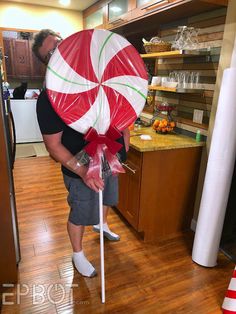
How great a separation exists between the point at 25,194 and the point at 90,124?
1.87m

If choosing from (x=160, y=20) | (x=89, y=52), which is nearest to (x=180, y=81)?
(x=160, y=20)

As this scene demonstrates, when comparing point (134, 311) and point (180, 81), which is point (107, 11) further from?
point (134, 311)

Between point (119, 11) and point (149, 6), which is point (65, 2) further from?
point (149, 6)

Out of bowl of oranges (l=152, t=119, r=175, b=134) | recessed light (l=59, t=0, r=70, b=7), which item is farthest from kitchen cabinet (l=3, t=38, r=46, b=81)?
bowl of oranges (l=152, t=119, r=175, b=134)

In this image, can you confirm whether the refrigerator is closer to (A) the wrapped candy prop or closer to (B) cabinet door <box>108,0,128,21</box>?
(A) the wrapped candy prop

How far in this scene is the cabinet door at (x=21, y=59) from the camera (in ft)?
15.7

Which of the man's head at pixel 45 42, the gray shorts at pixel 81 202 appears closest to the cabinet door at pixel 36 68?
the man's head at pixel 45 42

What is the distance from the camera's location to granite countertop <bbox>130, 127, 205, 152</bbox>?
1.85 meters

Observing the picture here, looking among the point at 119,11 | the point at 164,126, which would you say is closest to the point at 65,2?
the point at 119,11

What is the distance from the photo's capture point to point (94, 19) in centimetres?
397

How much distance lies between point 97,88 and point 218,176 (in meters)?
1.00

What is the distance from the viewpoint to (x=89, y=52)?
1.24 m

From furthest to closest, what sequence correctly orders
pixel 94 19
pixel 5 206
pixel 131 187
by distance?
1. pixel 94 19
2. pixel 131 187
3. pixel 5 206

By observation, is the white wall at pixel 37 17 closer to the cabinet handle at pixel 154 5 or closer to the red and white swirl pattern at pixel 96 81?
the cabinet handle at pixel 154 5
